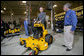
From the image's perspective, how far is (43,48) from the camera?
6.24ft

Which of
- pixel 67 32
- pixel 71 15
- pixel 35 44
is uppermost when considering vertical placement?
pixel 71 15

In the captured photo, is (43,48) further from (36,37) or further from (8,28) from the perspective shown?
(8,28)

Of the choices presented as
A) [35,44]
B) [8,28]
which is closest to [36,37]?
[35,44]

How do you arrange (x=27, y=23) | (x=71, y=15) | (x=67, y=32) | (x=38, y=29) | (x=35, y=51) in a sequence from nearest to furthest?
(x=35, y=51), (x=71, y=15), (x=67, y=32), (x=38, y=29), (x=27, y=23)

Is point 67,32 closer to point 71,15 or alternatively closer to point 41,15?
point 71,15

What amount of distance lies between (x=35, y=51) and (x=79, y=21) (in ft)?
18.0

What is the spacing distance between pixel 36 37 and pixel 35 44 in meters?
0.27

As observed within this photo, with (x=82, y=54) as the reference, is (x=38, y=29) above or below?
above

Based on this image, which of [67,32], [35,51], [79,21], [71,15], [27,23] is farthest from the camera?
[79,21]

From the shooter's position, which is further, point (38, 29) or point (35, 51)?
point (38, 29)

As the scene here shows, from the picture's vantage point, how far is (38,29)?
224 centimetres

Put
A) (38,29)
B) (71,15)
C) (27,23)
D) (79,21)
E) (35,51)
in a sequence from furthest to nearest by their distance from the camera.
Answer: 1. (79,21)
2. (27,23)
3. (38,29)
4. (71,15)
5. (35,51)

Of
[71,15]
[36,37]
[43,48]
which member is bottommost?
[43,48]

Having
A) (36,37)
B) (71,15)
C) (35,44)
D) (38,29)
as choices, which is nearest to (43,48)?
(35,44)
